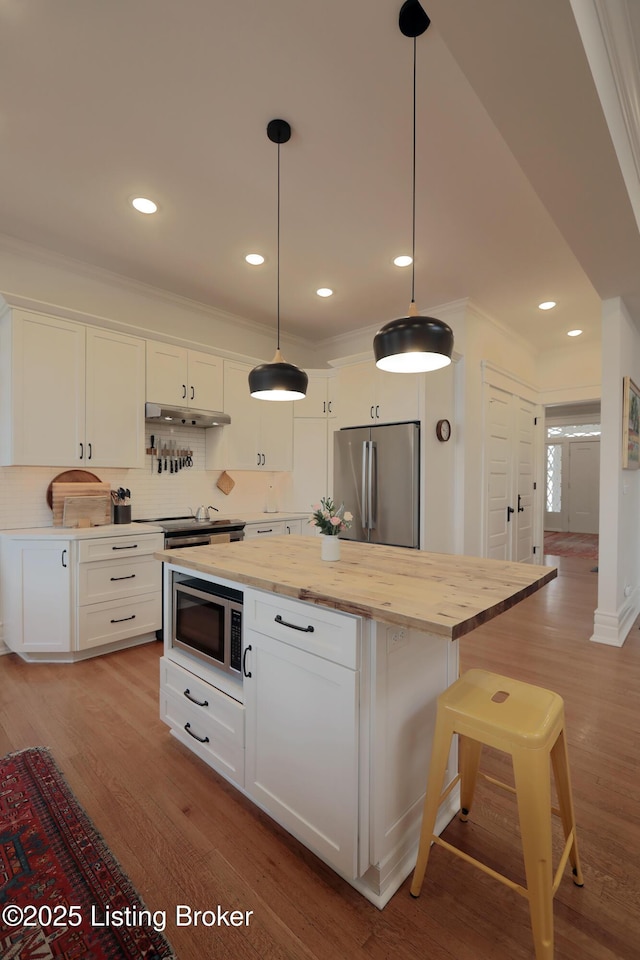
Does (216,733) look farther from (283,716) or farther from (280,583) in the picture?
(280,583)

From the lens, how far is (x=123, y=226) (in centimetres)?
303

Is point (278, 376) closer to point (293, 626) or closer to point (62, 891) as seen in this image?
point (293, 626)

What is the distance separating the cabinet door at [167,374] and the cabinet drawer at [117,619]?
1.68 meters

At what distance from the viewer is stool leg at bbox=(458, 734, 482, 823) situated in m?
1.59

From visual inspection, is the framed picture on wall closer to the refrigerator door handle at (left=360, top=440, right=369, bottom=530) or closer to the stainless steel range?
the refrigerator door handle at (left=360, top=440, right=369, bottom=530)

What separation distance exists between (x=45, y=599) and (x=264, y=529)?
1.94 metres

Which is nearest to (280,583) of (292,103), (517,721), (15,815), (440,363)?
(517,721)

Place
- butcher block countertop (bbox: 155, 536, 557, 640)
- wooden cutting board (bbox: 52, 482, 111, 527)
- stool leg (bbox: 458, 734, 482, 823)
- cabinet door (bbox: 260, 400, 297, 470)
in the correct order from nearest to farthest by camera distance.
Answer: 1. butcher block countertop (bbox: 155, 536, 557, 640)
2. stool leg (bbox: 458, 734, 482, 823)
3. wooden cutting board (bbox: 52, 482, 111, 527)
4. cabinet door (bbox: 260, 400, 297, 470)

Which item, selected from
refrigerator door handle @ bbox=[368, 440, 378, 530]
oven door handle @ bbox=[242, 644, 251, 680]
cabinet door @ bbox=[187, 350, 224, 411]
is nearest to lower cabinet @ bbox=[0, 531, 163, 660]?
cabinet door @ bbox=[187, 350, 224, 411]

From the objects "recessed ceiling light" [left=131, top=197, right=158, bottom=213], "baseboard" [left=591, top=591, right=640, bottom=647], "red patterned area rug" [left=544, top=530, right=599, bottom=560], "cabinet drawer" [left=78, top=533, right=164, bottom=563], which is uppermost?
"recessed ceiling light" [left=131, top=197, right=158, bottom=213]

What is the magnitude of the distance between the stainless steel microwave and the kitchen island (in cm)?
9

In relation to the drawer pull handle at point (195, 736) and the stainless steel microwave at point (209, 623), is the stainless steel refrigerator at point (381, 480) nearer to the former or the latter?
the stainless steel microwave at point (209, 623)

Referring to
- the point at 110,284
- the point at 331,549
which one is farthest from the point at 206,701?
the point at 110,284

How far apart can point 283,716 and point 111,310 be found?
3.64 meters
